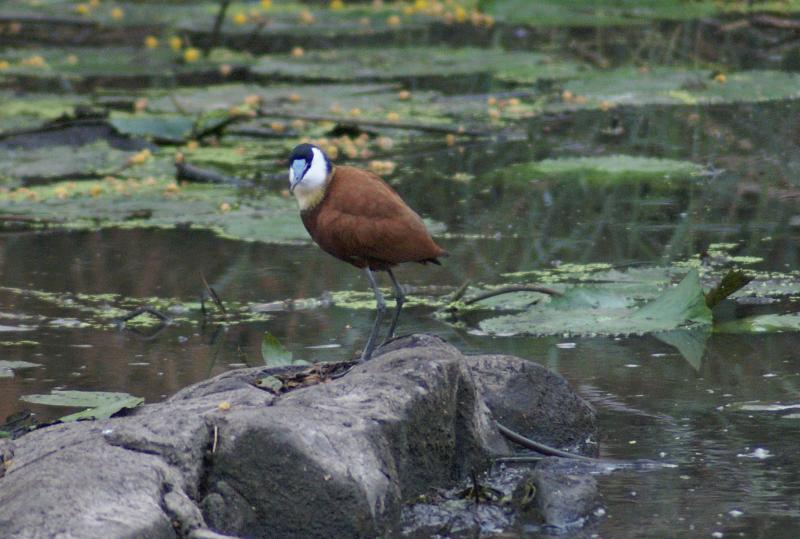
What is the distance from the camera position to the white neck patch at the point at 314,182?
404cm

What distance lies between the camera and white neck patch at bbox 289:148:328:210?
404 centimetres

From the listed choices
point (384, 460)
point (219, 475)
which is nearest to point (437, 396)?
point (384, 460)

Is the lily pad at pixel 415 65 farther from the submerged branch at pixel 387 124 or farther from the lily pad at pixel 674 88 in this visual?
the submerged branch at pixel 387 124

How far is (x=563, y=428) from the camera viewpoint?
389 cm

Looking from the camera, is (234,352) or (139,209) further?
(139,209)

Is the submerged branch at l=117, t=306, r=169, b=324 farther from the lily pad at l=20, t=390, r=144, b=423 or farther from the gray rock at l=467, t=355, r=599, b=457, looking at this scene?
the gray rock at l=467, t=355, r=599, b=457

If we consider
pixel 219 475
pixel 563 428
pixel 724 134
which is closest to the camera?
pixel 219 475

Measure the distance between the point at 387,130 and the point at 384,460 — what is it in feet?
17.4

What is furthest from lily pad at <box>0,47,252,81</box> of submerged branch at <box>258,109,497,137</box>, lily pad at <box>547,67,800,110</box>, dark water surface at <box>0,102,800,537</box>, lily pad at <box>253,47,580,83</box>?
dark water surface at <box>0,102,800,537</box>

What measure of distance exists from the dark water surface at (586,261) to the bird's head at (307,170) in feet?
2.26

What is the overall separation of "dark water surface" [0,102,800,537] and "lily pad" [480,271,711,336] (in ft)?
0.20

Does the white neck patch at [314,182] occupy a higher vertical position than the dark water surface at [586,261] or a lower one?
higher

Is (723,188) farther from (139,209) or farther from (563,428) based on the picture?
(563,428)

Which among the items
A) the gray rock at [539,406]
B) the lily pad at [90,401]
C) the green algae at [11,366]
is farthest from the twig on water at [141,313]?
the gray rock at [539,406]
